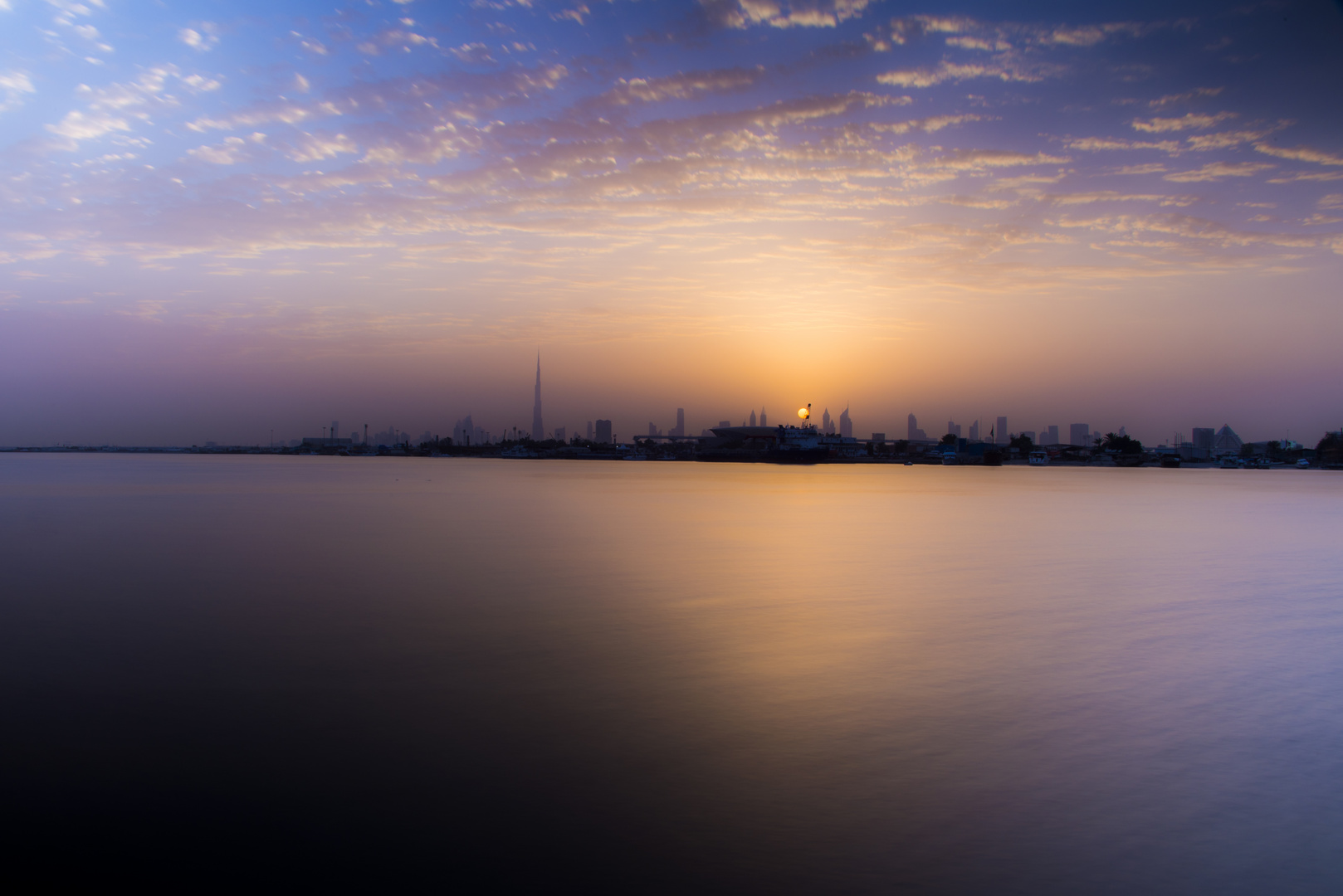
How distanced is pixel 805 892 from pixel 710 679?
15.4 feet

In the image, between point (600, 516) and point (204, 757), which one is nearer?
point (204, 757)

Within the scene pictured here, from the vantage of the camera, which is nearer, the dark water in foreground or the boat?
the dark water in foreground

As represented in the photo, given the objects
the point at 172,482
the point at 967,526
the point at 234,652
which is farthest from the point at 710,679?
the point at 172,482

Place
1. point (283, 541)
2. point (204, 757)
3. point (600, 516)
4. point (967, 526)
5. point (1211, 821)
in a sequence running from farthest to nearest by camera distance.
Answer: point (600, 516)
point (967, 526)
point (283, 541)
point (204, 757)
point (1211, 821)

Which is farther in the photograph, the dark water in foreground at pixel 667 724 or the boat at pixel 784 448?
the boat at pixel 784 448

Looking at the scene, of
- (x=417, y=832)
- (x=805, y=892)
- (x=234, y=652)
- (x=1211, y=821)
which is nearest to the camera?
(x=805, y=892)

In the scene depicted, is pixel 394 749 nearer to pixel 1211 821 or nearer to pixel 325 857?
pixel 325 857

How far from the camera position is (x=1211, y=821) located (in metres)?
5.98

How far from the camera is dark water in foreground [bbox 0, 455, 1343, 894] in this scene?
17.5ft

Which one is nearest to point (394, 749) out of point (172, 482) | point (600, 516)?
point (600, 516)

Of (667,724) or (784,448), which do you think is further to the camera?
(784,448)

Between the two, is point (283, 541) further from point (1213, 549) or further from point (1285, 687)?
point (1213, 549)

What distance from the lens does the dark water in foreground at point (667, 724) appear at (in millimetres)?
5320

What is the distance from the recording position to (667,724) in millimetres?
8008
